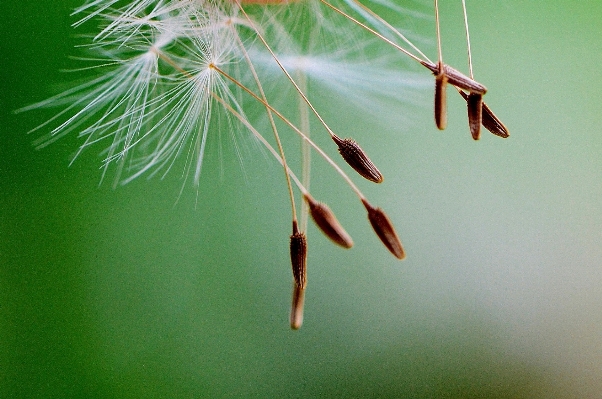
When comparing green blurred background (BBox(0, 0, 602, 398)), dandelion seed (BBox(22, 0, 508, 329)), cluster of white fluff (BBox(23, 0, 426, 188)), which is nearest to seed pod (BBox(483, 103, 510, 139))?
dandelion seed (BBox(22, 0, 508, 329))

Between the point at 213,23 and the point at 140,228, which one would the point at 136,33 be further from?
the point at 140,228

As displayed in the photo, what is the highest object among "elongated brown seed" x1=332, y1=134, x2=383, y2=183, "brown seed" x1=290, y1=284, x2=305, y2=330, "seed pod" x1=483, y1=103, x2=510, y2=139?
"seed pod" x1=483, y1=103, x2=510, y2=139

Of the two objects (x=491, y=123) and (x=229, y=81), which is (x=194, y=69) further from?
(x=491, y=123)

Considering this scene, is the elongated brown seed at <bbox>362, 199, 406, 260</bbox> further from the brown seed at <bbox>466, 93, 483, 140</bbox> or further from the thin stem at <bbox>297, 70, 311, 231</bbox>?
the thin stem at <bbox>297, 70, 311, 231</bbox>

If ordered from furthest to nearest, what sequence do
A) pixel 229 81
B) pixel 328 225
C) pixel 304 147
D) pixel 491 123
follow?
pixel 304 147, pixel 229 81, pixel 491 123, pixel 328 225

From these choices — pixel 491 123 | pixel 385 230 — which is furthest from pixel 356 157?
pixel 491 123
